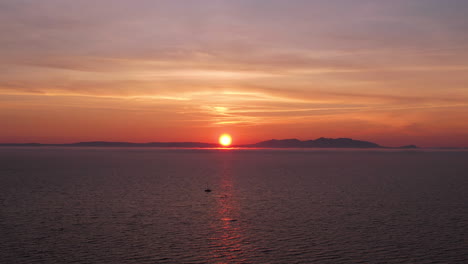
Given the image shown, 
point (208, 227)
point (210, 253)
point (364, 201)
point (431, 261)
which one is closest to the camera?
point (431, 261)

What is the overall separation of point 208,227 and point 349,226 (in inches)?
393

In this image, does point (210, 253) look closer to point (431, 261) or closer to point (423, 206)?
point (431, 261)

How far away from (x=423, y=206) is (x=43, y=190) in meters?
42.6

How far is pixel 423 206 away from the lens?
43.1 meters

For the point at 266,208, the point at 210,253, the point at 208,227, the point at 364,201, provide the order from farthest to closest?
the point at 364,201, the point at 266,208, the point at 208,227, the point at 210,253

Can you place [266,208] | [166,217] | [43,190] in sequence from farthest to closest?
[43,190], [266,208], [166,217]

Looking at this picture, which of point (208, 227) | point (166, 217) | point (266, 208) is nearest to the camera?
point (208, 227)

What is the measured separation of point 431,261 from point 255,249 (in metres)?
9.21

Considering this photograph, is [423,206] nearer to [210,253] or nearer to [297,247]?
[297,247]

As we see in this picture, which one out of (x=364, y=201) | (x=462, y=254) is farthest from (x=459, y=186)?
(x=462, y=254)

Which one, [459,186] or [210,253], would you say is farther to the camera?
[459,186]

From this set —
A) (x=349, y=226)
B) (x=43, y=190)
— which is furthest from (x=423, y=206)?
(x=43, y=190)

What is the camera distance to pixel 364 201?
155 feet

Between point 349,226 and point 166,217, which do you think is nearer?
point 349,226
